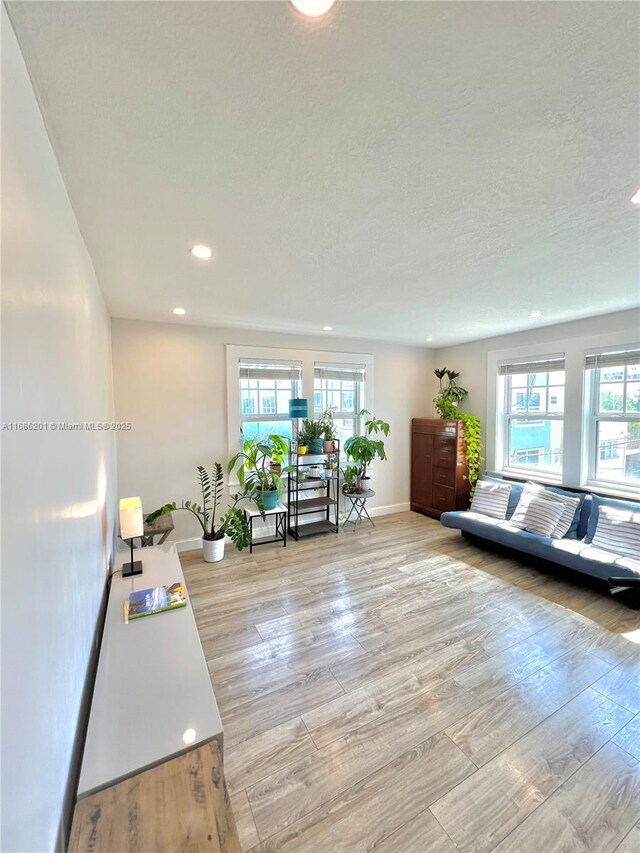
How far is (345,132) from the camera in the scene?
43.8 inches

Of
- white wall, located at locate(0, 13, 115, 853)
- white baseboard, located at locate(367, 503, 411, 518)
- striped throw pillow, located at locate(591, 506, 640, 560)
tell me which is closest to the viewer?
white wall, located at locate(0, 13, 115, 853)

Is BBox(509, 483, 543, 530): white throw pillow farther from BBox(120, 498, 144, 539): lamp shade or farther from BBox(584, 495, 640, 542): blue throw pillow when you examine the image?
BBox(120, 498, 144, 539): lamp shade

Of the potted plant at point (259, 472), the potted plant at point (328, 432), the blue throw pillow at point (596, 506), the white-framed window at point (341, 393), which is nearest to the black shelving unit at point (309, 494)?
the potted plant at point (328, 432)

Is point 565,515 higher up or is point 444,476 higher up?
point 444,476

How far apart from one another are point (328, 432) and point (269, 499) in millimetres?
1121

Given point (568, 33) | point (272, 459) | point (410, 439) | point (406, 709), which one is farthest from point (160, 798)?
point (410, 439)

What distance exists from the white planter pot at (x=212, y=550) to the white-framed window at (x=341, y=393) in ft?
6.45

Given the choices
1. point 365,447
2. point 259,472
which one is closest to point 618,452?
point 365,447

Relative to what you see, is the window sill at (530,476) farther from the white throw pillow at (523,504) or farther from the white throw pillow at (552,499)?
the white throw pillow at (523,504)

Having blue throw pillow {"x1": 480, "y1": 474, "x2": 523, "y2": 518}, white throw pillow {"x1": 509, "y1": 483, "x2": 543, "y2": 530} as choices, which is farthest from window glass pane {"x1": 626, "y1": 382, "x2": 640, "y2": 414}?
blue throw pillow {"x1": 480, "y1": 474, "x2": 523, "y2": 518}

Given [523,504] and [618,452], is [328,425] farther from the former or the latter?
[618,452]

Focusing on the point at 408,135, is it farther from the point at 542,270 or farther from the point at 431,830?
the point at 431,830

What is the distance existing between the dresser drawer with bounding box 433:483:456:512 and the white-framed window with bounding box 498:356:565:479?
78 centimetres

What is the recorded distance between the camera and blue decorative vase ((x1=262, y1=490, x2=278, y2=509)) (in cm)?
369
